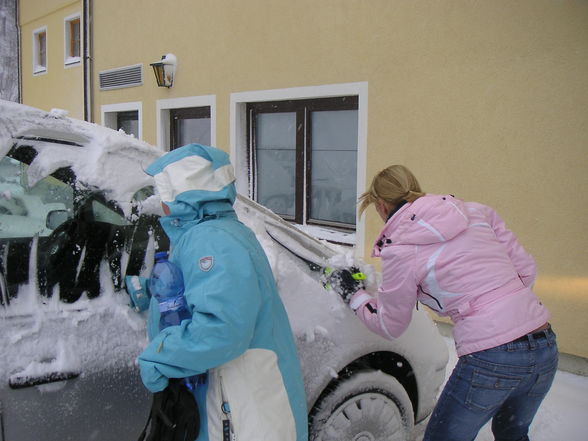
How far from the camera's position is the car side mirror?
2.07m

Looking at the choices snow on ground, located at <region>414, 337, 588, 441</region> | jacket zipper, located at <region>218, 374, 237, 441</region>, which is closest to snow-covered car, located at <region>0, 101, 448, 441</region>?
jacket zipper, located at <region>218, 374, 237, 441</region>

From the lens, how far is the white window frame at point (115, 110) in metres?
8.42

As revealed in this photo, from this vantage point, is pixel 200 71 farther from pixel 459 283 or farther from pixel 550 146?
pixel 459 283

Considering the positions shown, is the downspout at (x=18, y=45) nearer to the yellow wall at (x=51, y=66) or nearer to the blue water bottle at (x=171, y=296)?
the yellow wall at (x=51, y=66)

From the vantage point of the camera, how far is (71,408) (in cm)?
192

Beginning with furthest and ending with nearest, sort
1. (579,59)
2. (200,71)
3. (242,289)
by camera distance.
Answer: (200,71) → (579,59) → (242,289)

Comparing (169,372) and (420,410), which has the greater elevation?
(169,372)

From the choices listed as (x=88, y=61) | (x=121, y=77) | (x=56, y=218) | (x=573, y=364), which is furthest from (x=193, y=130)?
(x=56, y=218)

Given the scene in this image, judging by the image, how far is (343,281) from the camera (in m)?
2.50

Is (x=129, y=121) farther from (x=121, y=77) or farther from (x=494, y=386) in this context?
(x=494, y=386)

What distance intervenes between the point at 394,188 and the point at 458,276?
48cm

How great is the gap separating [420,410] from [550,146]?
97.5 inches

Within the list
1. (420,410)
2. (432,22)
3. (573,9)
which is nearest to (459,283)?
(420,410)

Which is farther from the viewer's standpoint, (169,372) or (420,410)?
(420,410)
